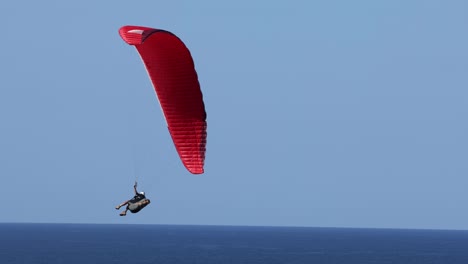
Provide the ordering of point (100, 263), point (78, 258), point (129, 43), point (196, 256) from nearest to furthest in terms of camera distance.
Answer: point (129, 43)
point (100, 263)
point (78, 258)
point (196, 256)

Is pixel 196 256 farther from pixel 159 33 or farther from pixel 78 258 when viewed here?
pixel 159 33

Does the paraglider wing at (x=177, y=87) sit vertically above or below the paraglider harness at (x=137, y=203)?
above

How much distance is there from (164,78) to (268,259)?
389 feet

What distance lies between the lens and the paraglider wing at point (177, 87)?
121ft

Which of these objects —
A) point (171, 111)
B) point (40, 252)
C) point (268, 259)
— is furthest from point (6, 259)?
point (171, 111)

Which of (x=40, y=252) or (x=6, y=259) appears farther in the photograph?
(x=40, y=252)

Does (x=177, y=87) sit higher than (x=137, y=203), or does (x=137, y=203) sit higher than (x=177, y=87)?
(x=177, y=87)

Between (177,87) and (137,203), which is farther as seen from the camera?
(177,87)

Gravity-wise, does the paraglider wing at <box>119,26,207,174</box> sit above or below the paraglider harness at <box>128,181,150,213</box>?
above

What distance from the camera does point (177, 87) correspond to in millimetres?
37406

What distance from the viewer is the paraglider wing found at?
121 ft

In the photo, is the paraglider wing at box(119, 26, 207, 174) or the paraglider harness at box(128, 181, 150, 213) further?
the paraglider wing at box(119, 26, 207, 174)

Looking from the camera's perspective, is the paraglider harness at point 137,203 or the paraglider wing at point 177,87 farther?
the paraglider wing at point 177,87

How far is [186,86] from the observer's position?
37312 mm
